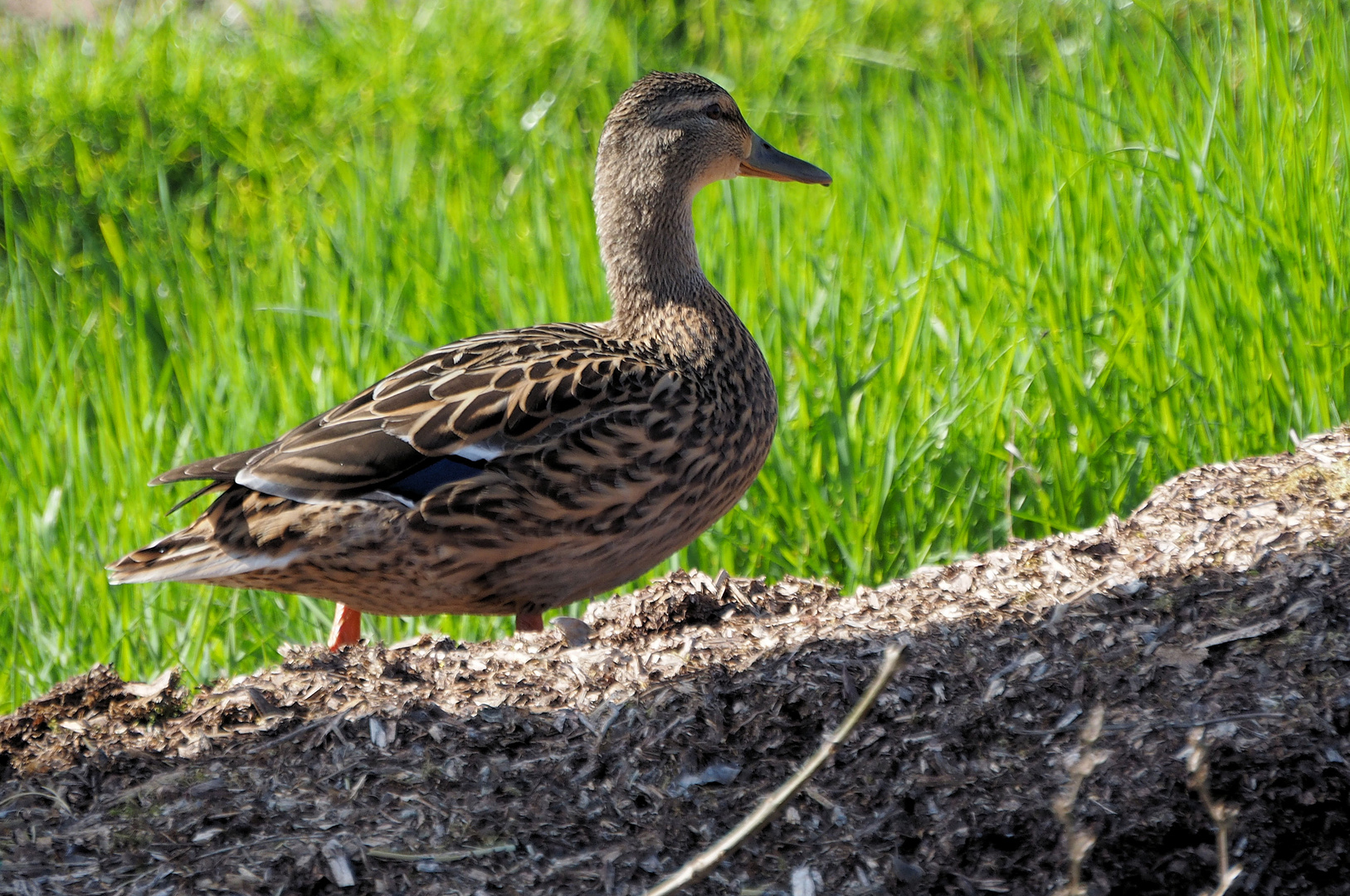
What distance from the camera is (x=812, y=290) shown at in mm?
4777

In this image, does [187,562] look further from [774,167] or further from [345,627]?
[774,167]

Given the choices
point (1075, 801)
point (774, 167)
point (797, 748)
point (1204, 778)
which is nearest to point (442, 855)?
point (797, 748)

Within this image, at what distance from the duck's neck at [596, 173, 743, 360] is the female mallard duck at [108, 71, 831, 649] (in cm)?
18

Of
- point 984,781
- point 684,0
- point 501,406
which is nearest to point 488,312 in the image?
point 501,406

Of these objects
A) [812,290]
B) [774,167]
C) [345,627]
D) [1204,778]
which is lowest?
[345,627]

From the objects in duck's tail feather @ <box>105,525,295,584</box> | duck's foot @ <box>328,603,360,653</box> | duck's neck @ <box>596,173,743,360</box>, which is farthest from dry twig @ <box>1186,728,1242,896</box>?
duck's foot @ <box>328,603,360,653</box>

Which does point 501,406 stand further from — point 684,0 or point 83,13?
point 83,13

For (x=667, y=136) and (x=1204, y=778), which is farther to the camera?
(x=667, y=136)

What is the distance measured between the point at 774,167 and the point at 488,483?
4.87 feet

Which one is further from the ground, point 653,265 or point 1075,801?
point 653,265

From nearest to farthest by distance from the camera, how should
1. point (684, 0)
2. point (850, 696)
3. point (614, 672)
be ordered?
1. point (850, 696)
2. point (614, 672)
3. point (684, 0)

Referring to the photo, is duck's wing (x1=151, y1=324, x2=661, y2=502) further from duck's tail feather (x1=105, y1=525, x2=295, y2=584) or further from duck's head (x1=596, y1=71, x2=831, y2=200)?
duck's head (x1=596, y1=71, x2=831, y2=200)

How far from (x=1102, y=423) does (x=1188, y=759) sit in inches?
70.7

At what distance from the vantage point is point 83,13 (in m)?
8.95
